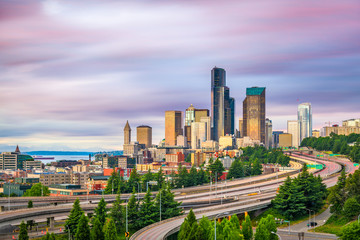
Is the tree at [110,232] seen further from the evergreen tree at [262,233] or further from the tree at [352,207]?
the tree at [352,207]

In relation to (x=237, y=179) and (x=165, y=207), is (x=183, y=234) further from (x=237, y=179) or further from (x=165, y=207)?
(x=237, y=179)

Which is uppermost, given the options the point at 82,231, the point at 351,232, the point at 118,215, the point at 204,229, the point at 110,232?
the point at 351,232

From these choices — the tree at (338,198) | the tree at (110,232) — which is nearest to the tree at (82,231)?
the tree at (110,232)

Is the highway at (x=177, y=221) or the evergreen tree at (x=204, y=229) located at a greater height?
the evergreen tree at (x=204, y=229)

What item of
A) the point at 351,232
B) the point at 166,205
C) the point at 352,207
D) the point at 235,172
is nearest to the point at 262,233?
the point at 351,232

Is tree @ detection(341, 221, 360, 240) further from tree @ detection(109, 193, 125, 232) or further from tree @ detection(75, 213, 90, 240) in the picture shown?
tree @ detection(109, 193, 125, 232)

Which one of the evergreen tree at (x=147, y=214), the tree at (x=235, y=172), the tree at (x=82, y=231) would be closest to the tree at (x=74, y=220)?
the tree at (x=82, y=231)

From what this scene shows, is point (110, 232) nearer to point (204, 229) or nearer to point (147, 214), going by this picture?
point (204, 229)

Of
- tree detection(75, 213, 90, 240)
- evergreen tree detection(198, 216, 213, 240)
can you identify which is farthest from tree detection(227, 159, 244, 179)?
tree detection(75, 213, 90, 240)

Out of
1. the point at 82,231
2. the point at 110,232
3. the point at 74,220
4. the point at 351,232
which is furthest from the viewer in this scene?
the point at 74,220

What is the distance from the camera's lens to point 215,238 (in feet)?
238

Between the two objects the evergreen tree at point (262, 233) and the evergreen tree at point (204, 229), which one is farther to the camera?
the evergreen tree at point (262, 233)

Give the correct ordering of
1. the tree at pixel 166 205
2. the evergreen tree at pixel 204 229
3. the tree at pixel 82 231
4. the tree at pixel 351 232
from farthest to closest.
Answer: the tree at pixel 166 205 < the tree at pixel 82 231 < the evergreen tree at pixel 204 229 < the tree at pixel 351 232

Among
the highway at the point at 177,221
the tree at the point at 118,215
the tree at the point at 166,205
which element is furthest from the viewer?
the tree at the point at 166,205
